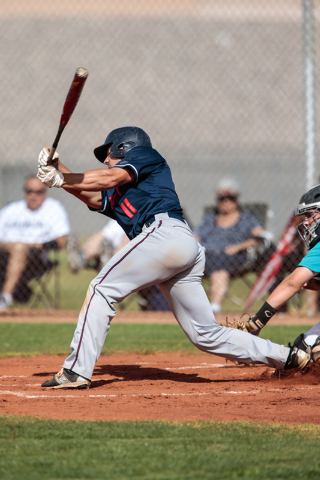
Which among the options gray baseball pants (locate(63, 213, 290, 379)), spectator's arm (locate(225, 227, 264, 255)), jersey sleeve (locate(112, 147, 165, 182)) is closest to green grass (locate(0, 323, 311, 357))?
spectator's arm (locate(225, 227, 264, 255))

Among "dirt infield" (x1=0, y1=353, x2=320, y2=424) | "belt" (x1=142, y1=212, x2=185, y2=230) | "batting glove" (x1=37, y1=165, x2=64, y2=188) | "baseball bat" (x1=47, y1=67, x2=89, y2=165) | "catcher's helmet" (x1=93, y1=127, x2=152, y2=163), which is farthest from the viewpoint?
"catcher's helmet" (x1=93, y1=127, x2=152, y2=163)

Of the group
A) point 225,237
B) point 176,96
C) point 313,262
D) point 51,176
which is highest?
point 176,96

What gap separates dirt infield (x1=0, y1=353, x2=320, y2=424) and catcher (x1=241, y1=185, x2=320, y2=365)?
0.81 ft

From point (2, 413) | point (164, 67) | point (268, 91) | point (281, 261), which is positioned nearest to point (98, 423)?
point (2, 413)

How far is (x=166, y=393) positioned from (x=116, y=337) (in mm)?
3275

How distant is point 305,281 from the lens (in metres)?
4.54

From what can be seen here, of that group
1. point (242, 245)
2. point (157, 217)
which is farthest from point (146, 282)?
point (242, 245)

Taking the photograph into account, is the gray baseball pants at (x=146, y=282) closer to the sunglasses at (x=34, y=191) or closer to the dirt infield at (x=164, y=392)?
A: the dirt infield at (x=164, y=392)

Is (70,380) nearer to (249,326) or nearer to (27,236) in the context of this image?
(249,326)

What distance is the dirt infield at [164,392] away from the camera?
11.6 feet

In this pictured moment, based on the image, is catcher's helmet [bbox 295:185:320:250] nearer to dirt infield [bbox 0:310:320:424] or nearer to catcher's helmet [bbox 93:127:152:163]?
dirt infield [bbox 0:310:320:424]

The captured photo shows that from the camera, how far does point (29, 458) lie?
258 centimetres

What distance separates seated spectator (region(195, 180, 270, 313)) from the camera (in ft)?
29.5

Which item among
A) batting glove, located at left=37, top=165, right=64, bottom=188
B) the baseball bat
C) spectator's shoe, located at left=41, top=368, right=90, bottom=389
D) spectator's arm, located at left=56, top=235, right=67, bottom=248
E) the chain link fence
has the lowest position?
spectator's shoe, located at left=41, top=368, right=90, bottom=389
